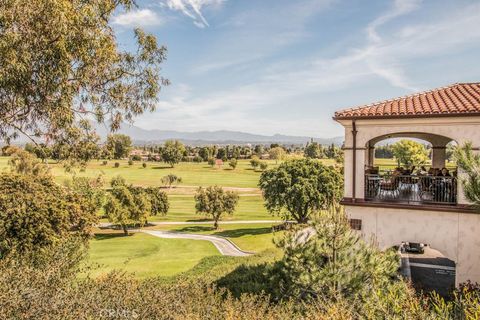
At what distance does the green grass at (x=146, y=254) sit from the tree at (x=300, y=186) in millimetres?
9952

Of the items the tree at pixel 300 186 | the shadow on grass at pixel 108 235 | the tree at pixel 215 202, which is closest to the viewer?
the tree at pixel 300 186

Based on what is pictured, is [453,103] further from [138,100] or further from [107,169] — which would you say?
[107,169]

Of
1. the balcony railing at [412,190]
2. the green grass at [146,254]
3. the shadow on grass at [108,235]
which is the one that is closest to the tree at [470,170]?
the balcony railing at [412,190]

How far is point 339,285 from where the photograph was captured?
10445mm

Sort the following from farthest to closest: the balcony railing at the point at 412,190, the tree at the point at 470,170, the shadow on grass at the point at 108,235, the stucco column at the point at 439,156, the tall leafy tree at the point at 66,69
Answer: the shadow on grass at the point at 108,235
the stucco column at the point at 439,156
the balcony railing at the point at 412,190
the tall leafy tree at the point at 66,69
the tree at the point at 470,170

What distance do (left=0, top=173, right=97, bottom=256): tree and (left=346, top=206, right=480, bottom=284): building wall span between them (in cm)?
1595

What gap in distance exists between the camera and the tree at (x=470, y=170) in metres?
9.93

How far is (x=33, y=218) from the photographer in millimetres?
22078

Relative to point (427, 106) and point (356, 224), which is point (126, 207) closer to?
point (356, 224)

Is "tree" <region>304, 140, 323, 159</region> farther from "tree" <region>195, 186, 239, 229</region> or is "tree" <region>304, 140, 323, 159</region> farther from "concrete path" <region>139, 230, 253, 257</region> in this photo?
"concrete path" <region>139, 230, 253, 257</region>

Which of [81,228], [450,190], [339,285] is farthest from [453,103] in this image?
[81,228]

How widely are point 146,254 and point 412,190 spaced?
24.6 meters

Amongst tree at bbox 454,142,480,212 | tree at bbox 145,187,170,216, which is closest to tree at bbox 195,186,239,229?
tree at bbox 145,187,170,216

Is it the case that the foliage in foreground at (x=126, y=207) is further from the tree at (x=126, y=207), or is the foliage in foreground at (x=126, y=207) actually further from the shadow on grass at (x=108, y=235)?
the shadow on grass at (x=108, y=235)
